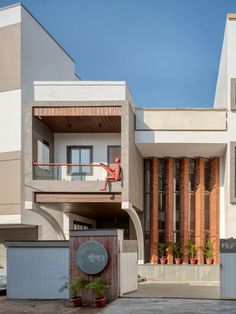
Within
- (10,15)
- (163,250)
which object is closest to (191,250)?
(163,250)

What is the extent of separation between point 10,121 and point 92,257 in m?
11.0

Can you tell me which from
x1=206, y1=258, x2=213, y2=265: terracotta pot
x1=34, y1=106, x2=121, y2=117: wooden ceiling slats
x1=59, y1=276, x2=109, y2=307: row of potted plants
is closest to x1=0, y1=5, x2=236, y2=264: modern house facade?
x1=34, y1=106, x2=121, y2=117: wooden ceiling slats

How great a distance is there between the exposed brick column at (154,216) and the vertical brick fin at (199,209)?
216 centimetres

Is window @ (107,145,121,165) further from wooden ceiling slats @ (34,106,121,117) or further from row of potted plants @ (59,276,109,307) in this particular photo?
row of potted plants @ (59,276,109,307)

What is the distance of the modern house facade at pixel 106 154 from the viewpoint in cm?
1939

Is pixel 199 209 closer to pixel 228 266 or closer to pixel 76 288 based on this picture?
pixel 228 266

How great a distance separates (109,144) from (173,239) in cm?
617

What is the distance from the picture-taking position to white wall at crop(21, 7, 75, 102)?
2400cm

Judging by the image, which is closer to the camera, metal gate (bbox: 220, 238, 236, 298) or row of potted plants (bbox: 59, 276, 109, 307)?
row of potted plants (bbox: 59, 276, 109, 307)

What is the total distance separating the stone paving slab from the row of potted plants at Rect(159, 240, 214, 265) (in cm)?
794

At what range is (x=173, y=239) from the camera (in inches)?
931

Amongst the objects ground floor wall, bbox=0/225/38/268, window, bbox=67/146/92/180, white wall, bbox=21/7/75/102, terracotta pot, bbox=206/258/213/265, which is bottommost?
terracotta pot, bbox=206/258/213/265

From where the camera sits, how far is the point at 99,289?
14.7m

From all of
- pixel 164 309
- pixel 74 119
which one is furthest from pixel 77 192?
pixel 164 309
